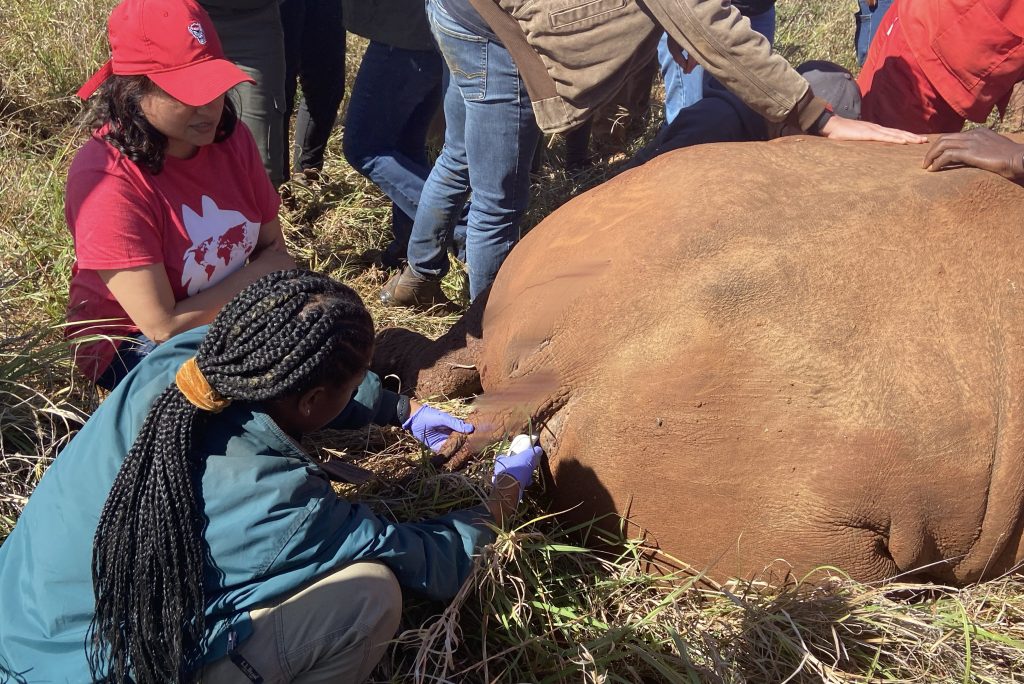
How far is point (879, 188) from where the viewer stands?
2.19m

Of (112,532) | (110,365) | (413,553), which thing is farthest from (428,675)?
(110,365)

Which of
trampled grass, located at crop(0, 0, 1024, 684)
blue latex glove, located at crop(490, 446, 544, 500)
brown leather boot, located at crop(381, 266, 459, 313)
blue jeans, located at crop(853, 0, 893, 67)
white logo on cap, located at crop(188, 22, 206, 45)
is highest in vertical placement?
white logo on cap, located at crop(188, 22, 206, 45)

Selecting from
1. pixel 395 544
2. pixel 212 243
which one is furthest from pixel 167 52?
pixel 395 544

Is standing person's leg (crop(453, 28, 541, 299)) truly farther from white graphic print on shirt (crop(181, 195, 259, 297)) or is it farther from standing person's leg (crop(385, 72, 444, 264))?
white graphic print on shirt (crop(181, 195, 259, 297))

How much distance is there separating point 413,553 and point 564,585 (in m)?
0.52

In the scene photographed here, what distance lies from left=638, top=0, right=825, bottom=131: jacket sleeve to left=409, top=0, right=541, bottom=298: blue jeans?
0.55 m

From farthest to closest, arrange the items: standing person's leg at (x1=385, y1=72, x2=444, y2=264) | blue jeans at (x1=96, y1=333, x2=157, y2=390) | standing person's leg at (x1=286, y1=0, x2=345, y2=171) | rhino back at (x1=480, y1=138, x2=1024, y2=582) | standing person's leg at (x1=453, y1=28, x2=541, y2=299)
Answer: standing person's leg at (x1=286, y1=0, x2=345, y2=171) < standing person's leg at (x1=385, y1=72, x2=444, y2=264) < standing person's leg at (x1=453, y1=28, x2=541, y2=299) < blue jeans at (x1=96, y1=333, x2=157, y2=390) < rhino back at (x1=480, y1=138, x2=1024, y2=582)

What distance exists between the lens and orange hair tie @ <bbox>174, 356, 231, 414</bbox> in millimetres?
1651

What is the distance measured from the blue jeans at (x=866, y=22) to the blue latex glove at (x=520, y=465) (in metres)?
3.39

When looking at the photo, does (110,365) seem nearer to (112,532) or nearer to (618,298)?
(112,532)

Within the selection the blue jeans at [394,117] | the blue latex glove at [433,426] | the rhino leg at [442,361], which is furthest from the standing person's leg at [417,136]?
the blue latex glove at [433,426]

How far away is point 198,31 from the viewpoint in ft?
7.79

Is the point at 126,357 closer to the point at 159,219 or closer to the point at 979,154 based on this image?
the point at 159,219

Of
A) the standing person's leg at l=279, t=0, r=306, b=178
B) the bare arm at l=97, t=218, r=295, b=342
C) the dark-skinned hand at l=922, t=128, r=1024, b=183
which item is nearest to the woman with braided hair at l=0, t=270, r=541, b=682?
the bare arm at l=97, t=218, r=295, b=342
